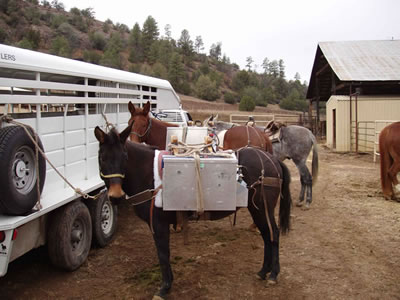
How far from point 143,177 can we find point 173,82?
166 ft

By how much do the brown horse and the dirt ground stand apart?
3.20ft

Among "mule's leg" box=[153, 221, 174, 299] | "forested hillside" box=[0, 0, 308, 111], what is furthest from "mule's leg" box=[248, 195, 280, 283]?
"forested hillside" box=[0, 0, 308, 111]

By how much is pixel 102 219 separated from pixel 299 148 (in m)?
4.57

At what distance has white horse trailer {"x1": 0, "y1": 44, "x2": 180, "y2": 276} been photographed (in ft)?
10.1

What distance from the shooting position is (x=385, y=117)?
15602mm

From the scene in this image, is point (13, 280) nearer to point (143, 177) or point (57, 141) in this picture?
point (57, 141)

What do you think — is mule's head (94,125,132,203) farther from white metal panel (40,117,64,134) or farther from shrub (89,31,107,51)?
shrub (89,31,107,51)

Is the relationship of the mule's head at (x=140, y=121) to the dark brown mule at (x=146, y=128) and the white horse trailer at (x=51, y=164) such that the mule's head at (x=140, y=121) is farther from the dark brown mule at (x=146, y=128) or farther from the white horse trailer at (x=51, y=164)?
the white horse trailer at (x=51, y=164)

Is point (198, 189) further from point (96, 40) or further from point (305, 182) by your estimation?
point (96, 40)

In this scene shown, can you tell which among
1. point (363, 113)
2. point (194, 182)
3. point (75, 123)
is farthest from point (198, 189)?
point (363, 113)

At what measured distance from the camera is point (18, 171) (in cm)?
322

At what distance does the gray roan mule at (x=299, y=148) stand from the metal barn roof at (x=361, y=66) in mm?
9290

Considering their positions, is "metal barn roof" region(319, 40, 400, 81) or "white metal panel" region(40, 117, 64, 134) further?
"metal barn roof" region(319, 40, 400, 81)

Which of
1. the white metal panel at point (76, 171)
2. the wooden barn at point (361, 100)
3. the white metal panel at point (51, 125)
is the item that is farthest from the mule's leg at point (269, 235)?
the wooden barn at point (361, 100)
